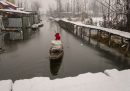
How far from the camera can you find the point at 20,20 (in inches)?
917

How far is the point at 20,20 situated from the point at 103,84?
→ 21.1 metres

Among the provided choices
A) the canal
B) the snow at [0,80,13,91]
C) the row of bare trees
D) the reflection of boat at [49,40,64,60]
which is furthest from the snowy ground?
the row of bare trees

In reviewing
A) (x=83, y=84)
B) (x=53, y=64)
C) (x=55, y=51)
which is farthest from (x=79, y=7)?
(x=83, y=84)

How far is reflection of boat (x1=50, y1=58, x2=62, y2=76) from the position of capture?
8695 millimetres

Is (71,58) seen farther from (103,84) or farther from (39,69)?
(103,84)

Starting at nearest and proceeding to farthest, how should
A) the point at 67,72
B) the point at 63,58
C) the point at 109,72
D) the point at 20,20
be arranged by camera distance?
1. the point at 109,72
2. the point at 67,72
3. the point at 63,58
4. the point at 20,20

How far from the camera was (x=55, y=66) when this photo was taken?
960cm

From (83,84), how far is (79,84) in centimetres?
11

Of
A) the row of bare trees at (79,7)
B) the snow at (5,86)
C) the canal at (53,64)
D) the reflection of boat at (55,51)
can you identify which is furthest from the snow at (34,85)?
the row of bare trees at (79,7)

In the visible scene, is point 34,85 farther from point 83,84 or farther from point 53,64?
point 53,64

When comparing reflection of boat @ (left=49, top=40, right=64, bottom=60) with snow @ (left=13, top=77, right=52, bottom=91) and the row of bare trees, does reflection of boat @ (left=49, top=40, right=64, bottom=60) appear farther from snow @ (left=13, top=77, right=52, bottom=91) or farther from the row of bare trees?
the row of bare trees

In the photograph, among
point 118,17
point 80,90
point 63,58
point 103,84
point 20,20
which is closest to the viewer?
point 80,90

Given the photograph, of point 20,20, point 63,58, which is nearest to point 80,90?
point 63,58

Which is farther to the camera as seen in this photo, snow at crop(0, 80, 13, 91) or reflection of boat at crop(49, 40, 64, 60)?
reflection of boat at crop(49, 40, 64, 60)
